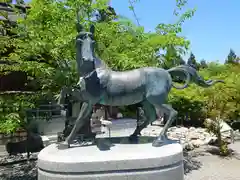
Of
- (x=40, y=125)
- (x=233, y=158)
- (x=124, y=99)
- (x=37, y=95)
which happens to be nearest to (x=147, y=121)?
(x=124, y=99)

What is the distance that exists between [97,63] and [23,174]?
4.85 meters

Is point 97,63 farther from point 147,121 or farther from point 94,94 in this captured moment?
point 147,121

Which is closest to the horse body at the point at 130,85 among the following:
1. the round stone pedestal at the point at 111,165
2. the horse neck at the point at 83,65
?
the horse neck at the point at 83,65

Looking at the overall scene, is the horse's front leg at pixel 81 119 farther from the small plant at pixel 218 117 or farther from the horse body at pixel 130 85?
the small plant at pixel 218 117

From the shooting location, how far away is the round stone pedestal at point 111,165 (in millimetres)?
3252

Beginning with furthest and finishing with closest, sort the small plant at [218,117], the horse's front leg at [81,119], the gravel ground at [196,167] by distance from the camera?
the small plant at [218,117]
the gravel ground at [196,167]
the horse's front leg at [81,119]

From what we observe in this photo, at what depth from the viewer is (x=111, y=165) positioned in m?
3.28

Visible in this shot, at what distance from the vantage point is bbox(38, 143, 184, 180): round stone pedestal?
325 centimetres

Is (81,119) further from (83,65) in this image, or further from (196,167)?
(196,167)

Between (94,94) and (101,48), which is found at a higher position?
(101,48)

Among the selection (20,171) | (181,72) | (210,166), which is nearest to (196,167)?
(210,166)

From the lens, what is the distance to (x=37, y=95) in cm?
613

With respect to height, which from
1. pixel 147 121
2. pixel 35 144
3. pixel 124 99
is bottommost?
pixel 35 144

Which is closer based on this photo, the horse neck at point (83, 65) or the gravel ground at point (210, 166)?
the horse neck at point (83, 65)
